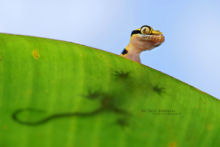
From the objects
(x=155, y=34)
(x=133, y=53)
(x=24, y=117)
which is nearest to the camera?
(x=24, y=117)

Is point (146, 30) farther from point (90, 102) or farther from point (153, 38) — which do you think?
point (90, 102)

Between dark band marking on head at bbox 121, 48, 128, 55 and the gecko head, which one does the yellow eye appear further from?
dark band marking on head at bbox 121, 48, 128, 55

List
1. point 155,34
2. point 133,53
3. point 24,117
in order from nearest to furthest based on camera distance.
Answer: point 24,117
point 155,34
point 133,53

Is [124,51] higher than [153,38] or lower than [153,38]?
lower

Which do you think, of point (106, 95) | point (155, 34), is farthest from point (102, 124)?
point (155, 34)

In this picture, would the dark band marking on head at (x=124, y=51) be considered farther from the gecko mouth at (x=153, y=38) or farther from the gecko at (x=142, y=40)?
the gecko mouth at (x=153, y=38)

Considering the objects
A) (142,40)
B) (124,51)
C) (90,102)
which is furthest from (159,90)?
(124,51)

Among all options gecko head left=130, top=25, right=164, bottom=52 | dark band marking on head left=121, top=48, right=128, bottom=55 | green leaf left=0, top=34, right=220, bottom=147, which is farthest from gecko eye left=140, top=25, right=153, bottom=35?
green leaf left=0, top=34, right=220, bottom=147

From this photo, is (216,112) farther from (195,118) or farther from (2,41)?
(2,41)
